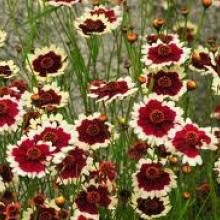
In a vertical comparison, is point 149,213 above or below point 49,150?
below

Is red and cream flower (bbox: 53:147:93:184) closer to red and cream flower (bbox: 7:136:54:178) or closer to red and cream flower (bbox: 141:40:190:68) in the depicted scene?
red and cream flower (bbox: 7:136:54:178)

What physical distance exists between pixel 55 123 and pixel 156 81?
1.05 ft

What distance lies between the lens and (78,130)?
6.27 feet

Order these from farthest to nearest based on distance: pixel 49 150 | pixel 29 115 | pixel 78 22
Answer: pixel 78 22 < pixel 29 115 < pixel 49 150

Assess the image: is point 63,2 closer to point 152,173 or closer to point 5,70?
point 5,70

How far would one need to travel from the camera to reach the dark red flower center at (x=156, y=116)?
1.80m

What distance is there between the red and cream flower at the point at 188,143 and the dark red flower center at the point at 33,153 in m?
0.31

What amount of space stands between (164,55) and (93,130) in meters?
0.30

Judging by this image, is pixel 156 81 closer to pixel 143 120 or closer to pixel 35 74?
pixel 143 120

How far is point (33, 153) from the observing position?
1.70 metres

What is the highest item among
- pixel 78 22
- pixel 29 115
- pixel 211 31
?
pixel 78 22

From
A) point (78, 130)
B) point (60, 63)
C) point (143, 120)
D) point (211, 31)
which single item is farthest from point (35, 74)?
point (211, 31)

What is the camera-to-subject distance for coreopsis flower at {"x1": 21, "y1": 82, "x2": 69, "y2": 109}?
207 centimetres

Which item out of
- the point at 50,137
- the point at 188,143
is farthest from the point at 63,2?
the point at 188,143
